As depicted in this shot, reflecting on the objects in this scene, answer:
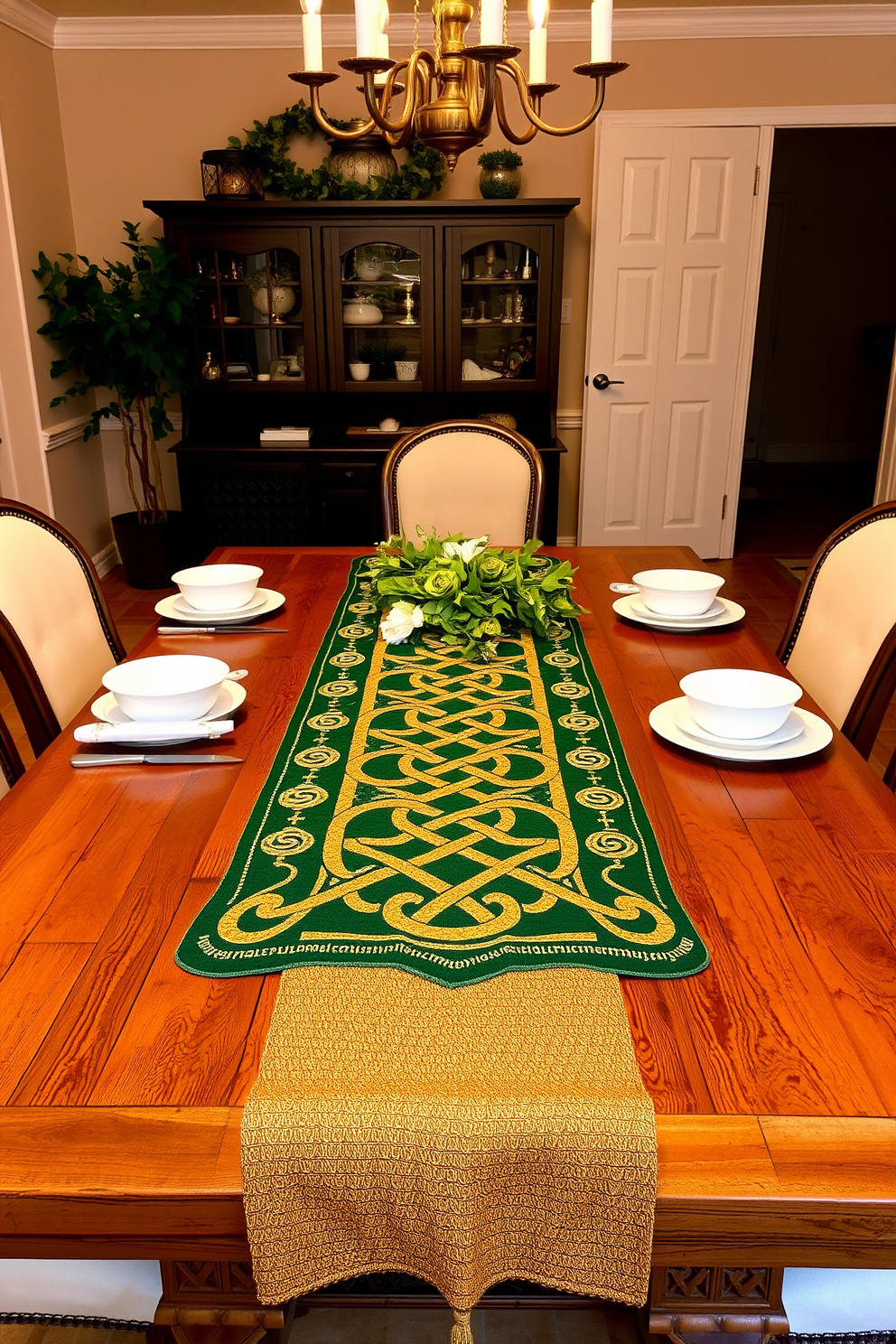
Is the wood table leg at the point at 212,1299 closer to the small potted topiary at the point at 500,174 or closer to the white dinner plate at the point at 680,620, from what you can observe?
the white dinner plate at the point at 680,620

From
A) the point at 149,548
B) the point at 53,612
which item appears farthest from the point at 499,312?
the point at 53,612

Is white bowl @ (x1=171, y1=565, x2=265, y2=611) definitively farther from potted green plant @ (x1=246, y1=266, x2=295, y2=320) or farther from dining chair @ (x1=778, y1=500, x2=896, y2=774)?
potted green plant @ (x1=246, y1=266, x2=295, y2=320)

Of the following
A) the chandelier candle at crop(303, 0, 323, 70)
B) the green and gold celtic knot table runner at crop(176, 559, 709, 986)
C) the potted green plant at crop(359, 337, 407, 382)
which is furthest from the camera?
the potted green plant at crop(359, 337, 407, 382)


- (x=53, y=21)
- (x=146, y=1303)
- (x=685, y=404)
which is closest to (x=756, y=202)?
(x=685, y=404)

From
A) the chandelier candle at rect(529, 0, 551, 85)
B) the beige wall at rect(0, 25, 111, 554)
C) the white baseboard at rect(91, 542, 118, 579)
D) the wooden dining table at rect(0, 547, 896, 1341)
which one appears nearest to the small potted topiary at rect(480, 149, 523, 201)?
the beige wall at rect(0, 25, 111, 554)

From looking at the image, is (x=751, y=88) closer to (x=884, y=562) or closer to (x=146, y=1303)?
(x=884, y=562)

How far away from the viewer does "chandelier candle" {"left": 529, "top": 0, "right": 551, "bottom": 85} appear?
1.95m

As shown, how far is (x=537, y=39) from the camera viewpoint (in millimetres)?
2039

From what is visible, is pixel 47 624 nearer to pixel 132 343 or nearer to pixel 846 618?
pixel 846 618

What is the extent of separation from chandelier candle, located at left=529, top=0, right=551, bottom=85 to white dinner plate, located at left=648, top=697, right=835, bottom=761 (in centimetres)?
131

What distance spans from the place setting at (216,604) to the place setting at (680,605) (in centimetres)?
68

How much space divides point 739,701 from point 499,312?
12.3 ft

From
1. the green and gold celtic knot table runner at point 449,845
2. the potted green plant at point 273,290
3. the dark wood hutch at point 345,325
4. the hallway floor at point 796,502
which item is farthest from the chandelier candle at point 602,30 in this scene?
the hallway floor at point 796,502

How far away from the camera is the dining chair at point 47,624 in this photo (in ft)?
5.68
